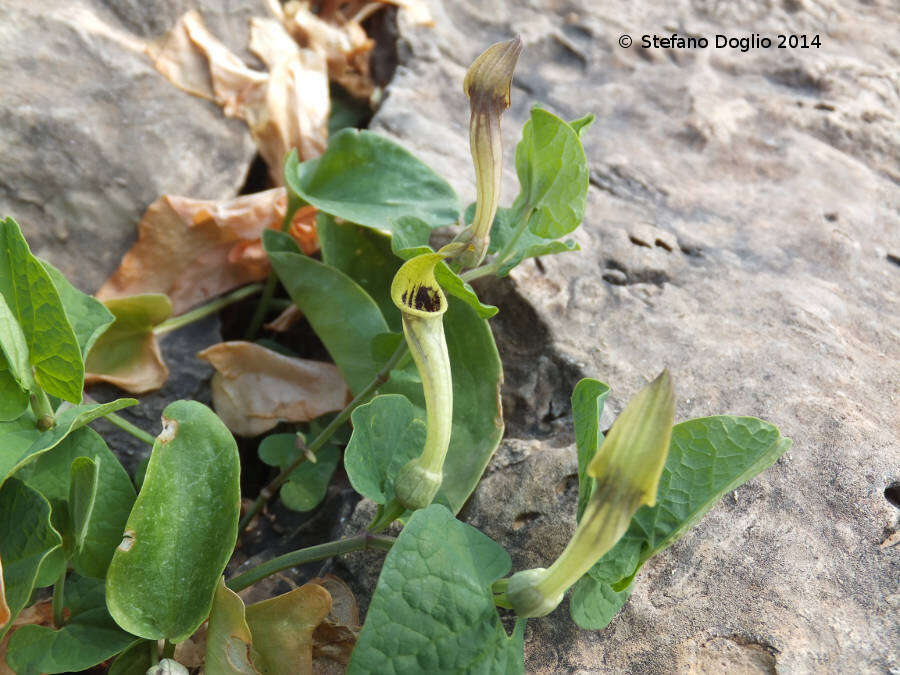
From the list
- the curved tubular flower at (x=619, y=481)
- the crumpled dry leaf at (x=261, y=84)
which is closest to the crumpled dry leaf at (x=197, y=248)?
the crumpled dry leaf at (x=261, y=84)

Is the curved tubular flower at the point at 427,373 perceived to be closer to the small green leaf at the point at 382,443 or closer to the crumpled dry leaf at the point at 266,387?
the small green leaf at the point at 382,443

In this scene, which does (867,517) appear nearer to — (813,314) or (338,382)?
(813,314)

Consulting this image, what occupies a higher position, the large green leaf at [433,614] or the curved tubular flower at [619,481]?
the curved tubular flower at [619,481]

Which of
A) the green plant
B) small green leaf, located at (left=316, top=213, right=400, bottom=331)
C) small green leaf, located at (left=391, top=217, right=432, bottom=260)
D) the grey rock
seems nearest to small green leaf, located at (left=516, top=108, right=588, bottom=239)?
the green plant

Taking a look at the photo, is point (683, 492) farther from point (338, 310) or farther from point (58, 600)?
point (58, 600)

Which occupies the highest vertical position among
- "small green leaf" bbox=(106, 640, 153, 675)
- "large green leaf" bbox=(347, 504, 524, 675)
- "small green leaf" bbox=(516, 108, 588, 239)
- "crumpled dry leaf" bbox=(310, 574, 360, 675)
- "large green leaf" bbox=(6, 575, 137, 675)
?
"small green leaf" bbox=(516, 108, 588, 239)

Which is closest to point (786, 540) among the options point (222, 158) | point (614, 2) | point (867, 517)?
point (867, 517)

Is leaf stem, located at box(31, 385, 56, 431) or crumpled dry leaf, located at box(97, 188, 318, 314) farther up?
leaf stem, located at box(31, 385, 56, 431)

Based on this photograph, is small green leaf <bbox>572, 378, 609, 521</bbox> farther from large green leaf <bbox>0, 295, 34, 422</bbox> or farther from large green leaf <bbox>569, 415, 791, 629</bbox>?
large green leaf <bbox>0, 295, 34, 422</bbox>
